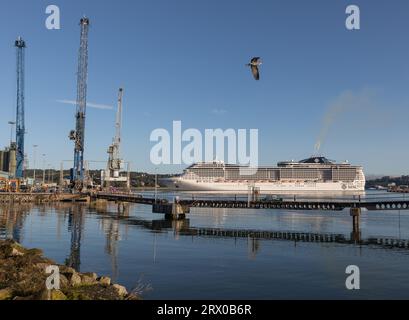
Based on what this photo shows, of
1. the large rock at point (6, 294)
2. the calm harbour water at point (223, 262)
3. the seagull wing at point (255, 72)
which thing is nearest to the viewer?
the large rock at point (6, 294)

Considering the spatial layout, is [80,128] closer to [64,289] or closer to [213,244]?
[213,244]

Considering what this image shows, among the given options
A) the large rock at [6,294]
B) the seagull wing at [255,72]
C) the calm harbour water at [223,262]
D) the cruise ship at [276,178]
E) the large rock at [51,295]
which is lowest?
the calm harbour water at [223,262]

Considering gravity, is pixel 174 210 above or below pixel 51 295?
below

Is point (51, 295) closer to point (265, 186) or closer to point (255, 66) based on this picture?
point (255, 66)

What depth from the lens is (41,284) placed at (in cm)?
1394

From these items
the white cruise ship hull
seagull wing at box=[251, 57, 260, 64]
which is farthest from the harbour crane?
seagull wing at box=[251, 57, 260, 64]

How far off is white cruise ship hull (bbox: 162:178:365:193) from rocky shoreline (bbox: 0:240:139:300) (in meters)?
136

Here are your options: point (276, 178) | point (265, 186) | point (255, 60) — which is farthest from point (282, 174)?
point (255, 60)

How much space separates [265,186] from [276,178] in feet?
29.1

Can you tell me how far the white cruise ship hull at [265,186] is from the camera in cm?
15662

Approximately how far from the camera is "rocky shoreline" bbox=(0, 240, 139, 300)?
40.5 feet

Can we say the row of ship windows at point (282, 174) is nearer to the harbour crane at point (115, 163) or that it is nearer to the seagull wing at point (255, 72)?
the harbour crane at point (115, 163)

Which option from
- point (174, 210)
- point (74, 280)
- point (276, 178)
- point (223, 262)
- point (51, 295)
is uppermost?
point (276, 178)

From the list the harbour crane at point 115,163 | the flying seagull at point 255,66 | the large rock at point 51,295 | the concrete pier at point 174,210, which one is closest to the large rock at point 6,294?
the large rock at point 51,295
